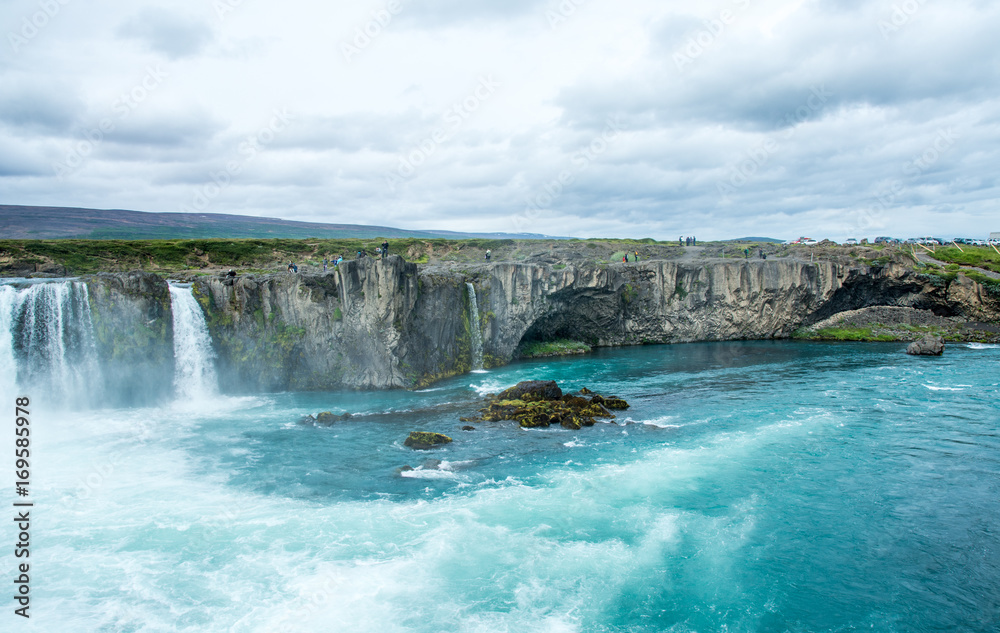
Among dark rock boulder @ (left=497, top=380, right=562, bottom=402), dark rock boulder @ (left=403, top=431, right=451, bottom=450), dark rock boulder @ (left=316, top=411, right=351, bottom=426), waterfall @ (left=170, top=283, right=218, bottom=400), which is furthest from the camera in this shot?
waterfall @ (left=170, top=283, right=218, bottom=400)

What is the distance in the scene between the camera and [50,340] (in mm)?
39250

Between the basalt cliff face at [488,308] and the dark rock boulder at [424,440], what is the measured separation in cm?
1503

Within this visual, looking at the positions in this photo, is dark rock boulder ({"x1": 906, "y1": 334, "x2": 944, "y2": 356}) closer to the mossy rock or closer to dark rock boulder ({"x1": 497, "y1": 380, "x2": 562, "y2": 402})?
the mossy rock

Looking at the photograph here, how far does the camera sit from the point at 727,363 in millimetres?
54906

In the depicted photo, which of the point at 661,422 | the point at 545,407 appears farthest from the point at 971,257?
the point at 545,407

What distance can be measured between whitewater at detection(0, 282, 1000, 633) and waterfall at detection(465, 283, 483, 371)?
13139mm

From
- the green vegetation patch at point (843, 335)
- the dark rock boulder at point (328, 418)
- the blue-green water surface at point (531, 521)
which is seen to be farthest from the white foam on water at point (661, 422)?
the green vegetation patch at point (843, 335)

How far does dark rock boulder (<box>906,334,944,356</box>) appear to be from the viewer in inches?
2157

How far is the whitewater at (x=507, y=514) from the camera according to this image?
16.8 m

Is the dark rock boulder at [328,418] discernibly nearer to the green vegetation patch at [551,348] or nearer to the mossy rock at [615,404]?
the mossy rock at [615,404]

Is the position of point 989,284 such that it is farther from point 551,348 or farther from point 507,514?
point 507,514

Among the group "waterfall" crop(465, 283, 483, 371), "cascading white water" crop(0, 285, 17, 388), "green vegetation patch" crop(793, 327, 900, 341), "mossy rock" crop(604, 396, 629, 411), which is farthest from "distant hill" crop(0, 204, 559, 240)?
"green vegetation patch" crop(793, 327, 900, 341)

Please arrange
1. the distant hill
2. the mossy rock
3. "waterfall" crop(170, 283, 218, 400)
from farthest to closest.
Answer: the distant hill → "waterfall" crop(170, 283, 218, 400) → the mossy rock

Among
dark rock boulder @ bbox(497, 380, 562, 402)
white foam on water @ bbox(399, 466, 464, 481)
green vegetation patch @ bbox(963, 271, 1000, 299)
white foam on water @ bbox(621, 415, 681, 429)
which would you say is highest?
green vegetation patch @ bbox(963, 271, 1000, 299)
